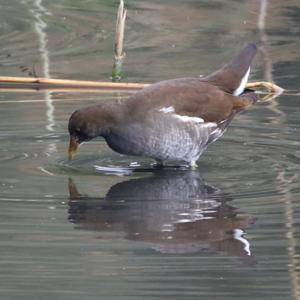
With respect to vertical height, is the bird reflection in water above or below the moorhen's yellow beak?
above

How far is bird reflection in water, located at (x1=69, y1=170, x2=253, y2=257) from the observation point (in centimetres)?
745

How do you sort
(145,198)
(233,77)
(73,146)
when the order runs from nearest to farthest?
(145,198)
(73,146)
(233,77)

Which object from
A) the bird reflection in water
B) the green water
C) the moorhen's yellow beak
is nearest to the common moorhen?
the moorhen's yellow beak

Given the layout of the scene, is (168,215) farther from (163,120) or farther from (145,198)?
(163,120)

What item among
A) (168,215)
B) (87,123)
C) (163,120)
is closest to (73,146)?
(87,123)

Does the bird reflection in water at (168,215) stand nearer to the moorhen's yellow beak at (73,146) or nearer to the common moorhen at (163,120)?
the common moorhen at (163,120)

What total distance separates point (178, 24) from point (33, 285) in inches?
364

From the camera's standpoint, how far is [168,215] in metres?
8.05


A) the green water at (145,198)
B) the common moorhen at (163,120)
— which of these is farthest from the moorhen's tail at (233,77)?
the green water at (145,198)

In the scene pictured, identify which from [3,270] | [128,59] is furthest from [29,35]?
[3,270]

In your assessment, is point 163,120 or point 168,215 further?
point 163,120

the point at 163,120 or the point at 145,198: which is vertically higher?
the point at 163,120

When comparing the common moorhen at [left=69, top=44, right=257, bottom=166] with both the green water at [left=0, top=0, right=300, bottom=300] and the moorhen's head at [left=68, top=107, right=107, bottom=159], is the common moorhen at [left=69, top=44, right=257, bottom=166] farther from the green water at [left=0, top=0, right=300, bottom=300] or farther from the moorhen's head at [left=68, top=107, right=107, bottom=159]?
the green water at [left=0, top=0, right=300, bottom=300]

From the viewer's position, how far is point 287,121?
10.7 meters
